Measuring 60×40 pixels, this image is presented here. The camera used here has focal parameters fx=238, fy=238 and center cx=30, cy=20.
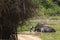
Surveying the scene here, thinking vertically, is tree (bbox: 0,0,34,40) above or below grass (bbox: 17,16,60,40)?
above

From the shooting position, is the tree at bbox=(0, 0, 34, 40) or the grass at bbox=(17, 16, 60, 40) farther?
the grass at bbox=(17, 16, 60, 40)

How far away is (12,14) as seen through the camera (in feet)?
21.7

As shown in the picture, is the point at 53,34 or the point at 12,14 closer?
the point at 12,14

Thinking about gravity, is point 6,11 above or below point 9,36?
above

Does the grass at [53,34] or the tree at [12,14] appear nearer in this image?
the tree at [12,14]

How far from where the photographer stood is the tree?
643cm

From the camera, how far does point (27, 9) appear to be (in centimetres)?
703

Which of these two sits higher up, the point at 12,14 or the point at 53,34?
the point at 12,14

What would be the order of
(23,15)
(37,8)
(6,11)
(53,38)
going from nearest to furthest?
(6,11), (23,15), (37,8), (53,38)

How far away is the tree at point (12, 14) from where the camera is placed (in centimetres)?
643

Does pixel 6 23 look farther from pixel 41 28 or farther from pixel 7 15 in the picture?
pixel 41 28

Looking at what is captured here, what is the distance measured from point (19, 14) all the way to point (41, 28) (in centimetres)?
907

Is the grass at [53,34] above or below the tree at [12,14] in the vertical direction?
below

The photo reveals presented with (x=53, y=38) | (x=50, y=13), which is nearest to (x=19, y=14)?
(x=53, y=38)
